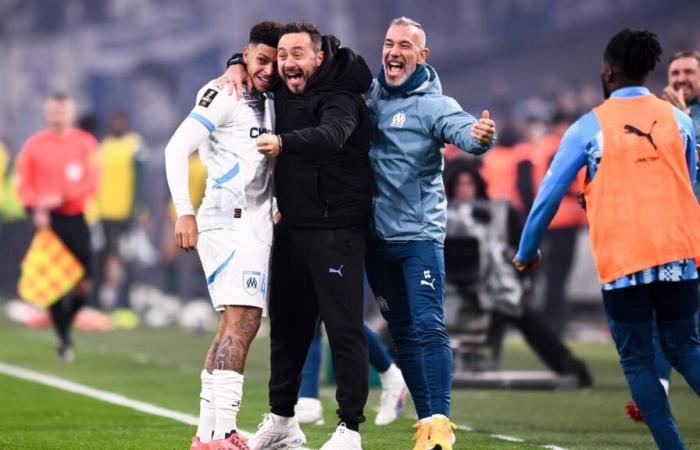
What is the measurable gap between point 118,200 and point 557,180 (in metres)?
16.0

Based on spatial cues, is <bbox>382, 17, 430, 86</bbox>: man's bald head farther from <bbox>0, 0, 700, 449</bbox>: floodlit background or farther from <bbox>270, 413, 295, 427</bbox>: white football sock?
<bbox>0, 0, 700, 449</bbox>: floodlit background

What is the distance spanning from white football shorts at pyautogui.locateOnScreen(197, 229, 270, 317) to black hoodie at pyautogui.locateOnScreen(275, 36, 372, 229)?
0.25 meters

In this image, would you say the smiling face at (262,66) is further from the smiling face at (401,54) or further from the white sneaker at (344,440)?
the white sneaker at (344,440)

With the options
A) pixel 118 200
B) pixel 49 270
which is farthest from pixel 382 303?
pixel 118 200

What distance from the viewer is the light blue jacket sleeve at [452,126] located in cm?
852

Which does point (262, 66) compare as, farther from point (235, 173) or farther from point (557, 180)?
point (557, 180)

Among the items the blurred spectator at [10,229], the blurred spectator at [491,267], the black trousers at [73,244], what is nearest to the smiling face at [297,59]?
the blurred spectator at [491,267]

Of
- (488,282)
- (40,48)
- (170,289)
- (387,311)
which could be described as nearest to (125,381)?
(488,282)

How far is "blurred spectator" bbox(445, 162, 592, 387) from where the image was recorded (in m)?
13.7

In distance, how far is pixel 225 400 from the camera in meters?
8.58

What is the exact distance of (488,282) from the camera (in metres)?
13.9

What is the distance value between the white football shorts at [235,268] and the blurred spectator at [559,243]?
437 inches

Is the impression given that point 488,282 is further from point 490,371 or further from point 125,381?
point 125,381

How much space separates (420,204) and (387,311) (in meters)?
0.60
